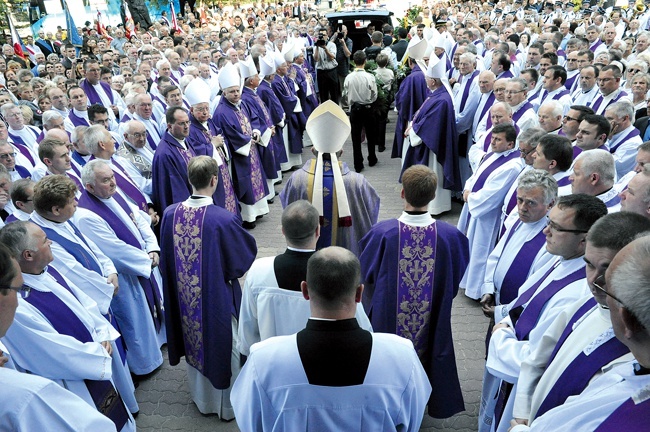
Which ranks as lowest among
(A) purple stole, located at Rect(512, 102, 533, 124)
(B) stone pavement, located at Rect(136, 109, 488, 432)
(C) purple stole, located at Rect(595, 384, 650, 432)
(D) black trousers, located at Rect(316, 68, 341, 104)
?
(B) stone pavement, located at Rect(136, 109, 488, 432)

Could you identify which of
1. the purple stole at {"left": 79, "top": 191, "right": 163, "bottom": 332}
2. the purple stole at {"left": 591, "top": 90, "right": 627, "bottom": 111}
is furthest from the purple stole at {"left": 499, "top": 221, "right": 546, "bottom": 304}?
the purple stole at {"left": 591, "top": 90, "right": 627, "bottom": 111}

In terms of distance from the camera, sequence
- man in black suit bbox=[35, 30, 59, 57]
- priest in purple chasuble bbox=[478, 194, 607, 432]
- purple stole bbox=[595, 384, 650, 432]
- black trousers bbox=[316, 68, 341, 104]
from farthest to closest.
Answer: man in black suit bbox=[35, 30, 59, 57]
black trousers bbox=[316, 68, 341, 104]
priest in purple chasuble bbox=[478, 194, 607, 432]
purple stole bbox=[595, 384, 650, 432]

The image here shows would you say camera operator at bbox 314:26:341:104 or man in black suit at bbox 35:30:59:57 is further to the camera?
man in black suit at bbox 35:30:59:57

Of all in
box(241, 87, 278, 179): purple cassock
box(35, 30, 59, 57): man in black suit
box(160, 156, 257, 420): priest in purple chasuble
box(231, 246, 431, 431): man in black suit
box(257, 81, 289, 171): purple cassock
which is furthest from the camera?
box(35, 30, 59, 57): man in black suit

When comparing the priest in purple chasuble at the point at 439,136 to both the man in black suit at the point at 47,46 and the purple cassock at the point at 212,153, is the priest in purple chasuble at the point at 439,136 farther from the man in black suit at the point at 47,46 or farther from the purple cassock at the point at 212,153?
the man in black suit at the point at 47,46

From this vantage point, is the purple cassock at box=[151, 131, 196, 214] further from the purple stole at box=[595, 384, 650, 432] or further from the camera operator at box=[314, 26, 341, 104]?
the camera operator at box=[314, 26, 341, 104]

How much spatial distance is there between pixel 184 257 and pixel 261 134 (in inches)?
161

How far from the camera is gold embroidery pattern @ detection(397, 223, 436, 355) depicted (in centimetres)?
341

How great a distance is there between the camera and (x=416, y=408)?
206 centimetres

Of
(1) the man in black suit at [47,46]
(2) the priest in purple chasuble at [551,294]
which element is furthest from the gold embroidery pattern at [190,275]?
(1) the man in black suit at [47,46]

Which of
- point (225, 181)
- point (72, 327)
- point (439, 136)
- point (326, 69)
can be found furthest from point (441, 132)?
point (326, 69)

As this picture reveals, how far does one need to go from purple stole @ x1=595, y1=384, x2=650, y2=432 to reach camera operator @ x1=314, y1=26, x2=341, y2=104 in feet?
37.5

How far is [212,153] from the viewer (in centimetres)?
611

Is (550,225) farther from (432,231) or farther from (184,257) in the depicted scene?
(184,257)
